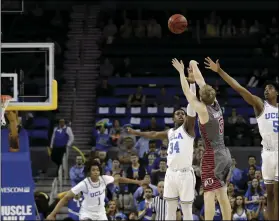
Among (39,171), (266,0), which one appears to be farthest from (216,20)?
(39,171)

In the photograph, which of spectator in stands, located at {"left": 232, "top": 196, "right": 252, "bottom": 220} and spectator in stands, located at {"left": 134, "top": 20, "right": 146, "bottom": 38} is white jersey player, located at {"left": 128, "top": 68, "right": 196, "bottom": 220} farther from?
spectator in stands, located at {"left": 134, "top": 20, "right": 146, "bottom": 38}

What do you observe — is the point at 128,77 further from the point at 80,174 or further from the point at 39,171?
the point at 80,174

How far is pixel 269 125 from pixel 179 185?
5.34 ft

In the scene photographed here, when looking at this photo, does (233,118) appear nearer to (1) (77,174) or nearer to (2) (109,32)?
(1) (77,174)

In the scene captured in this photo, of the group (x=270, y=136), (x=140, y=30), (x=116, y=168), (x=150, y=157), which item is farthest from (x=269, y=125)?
(x=140, y=30)

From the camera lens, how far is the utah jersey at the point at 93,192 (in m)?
13.0

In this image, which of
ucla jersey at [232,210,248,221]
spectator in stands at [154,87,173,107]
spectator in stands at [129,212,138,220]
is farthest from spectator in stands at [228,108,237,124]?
spectator in stands at [129,212,138,220]

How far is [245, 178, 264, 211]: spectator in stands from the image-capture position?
638 inches

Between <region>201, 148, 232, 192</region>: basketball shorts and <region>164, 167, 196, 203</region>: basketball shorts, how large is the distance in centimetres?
75

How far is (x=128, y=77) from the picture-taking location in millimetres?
23047

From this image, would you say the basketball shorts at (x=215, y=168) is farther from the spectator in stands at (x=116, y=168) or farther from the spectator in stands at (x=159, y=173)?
the spectator in stands at (x=116, y=168)

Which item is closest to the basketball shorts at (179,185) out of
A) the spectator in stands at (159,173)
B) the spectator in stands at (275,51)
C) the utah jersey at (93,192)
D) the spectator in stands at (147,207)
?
the utah jersey at (93,192)

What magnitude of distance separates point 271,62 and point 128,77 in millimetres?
4161

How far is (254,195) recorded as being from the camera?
16.4 metres
